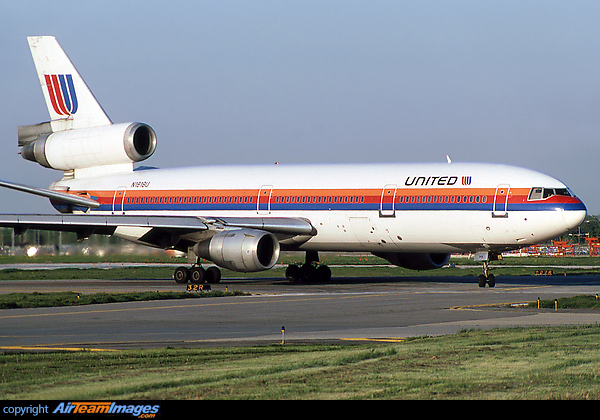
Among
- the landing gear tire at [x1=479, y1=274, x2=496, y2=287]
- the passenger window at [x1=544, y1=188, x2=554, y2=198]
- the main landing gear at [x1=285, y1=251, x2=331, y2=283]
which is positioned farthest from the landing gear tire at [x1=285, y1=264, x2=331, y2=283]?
the passenger window at [x1=544, y1=188, x2=554, y2=198]

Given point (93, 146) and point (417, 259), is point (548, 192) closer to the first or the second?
point (417, 259)

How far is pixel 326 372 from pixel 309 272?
91.1 ft

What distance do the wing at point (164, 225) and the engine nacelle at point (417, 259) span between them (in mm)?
4542

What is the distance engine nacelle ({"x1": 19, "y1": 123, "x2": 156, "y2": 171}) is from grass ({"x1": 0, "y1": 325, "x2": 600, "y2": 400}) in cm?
2613

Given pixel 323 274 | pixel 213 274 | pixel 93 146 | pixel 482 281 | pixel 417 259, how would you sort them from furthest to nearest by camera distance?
1. pixel 93 146
2. pixel 323 274
3. pixel 417 259
4. pixel 213 274
5. pixel 482 281

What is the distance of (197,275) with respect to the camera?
34.0 metres

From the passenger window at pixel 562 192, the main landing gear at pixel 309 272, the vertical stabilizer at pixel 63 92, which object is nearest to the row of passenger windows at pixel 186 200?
the main landing gear at pixel 309 272

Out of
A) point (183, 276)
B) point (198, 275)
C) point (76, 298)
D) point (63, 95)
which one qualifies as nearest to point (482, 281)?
point (198, 275)

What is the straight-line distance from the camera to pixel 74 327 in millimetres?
17078

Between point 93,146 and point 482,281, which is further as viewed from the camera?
point 93,146

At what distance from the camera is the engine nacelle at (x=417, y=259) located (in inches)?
1442
